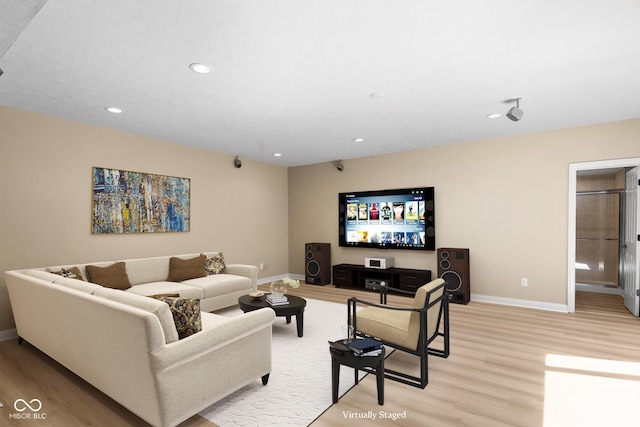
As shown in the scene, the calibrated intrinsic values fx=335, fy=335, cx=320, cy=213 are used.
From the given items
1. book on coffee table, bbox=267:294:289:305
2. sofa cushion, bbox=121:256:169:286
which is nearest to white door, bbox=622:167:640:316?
book on coffee table, bbox=267:294:289:305

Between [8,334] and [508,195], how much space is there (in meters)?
6.67

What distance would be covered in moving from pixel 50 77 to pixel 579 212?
8458 millimetres

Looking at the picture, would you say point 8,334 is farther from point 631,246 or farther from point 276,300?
point 631,246

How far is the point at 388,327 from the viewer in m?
2.77

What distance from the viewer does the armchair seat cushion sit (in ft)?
8.73

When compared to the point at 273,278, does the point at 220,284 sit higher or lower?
higher

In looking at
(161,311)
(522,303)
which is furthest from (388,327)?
(522,303)

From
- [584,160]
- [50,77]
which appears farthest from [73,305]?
[584,160]

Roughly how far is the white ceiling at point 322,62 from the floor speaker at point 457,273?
75.4 inches

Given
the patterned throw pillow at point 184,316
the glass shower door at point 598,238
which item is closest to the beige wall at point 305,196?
the glass shower door at point 598,238

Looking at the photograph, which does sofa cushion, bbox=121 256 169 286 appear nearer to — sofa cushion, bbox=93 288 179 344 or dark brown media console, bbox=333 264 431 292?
sofa cushion, bbox=93 288 179 344

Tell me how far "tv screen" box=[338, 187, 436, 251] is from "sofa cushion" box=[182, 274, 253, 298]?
2392 millimetres

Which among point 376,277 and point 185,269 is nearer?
point 185,269

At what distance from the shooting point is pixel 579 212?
6645 mm
